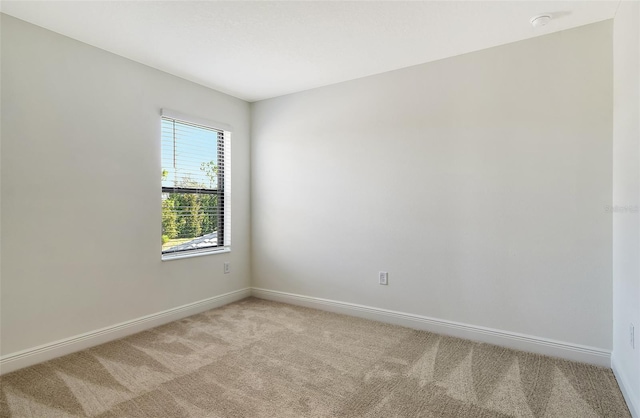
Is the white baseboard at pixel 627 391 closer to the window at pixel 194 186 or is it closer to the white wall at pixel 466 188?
the white wall at pixel 466 188

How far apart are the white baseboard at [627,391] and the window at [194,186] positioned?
142 inches

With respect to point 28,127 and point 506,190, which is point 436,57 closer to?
point 506,190

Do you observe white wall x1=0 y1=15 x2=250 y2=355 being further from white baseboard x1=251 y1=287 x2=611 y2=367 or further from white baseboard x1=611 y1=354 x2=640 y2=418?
white baseboard x1=611 y1=354 x2=640 y2=418

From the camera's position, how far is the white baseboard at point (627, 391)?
5.91 feet

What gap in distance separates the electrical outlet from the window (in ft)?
6.04

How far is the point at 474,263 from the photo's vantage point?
2906mm

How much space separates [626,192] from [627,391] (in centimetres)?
116

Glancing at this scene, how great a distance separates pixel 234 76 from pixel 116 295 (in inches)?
92.1

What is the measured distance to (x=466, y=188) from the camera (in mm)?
2939

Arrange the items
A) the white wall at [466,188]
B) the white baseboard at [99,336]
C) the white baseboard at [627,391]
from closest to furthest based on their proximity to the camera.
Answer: the white baseboard at [627,391]
the white baseboard at [99,336]
the white wall at [466,188]

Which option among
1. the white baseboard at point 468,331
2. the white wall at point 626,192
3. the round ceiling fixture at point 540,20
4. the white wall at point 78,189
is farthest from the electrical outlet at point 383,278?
the round ceiling fixture at point 540,20

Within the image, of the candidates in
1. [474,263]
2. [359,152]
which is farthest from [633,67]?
[359,152]

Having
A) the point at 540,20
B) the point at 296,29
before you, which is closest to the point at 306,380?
the point at 296,29

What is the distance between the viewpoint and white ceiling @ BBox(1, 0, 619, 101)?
226cm
